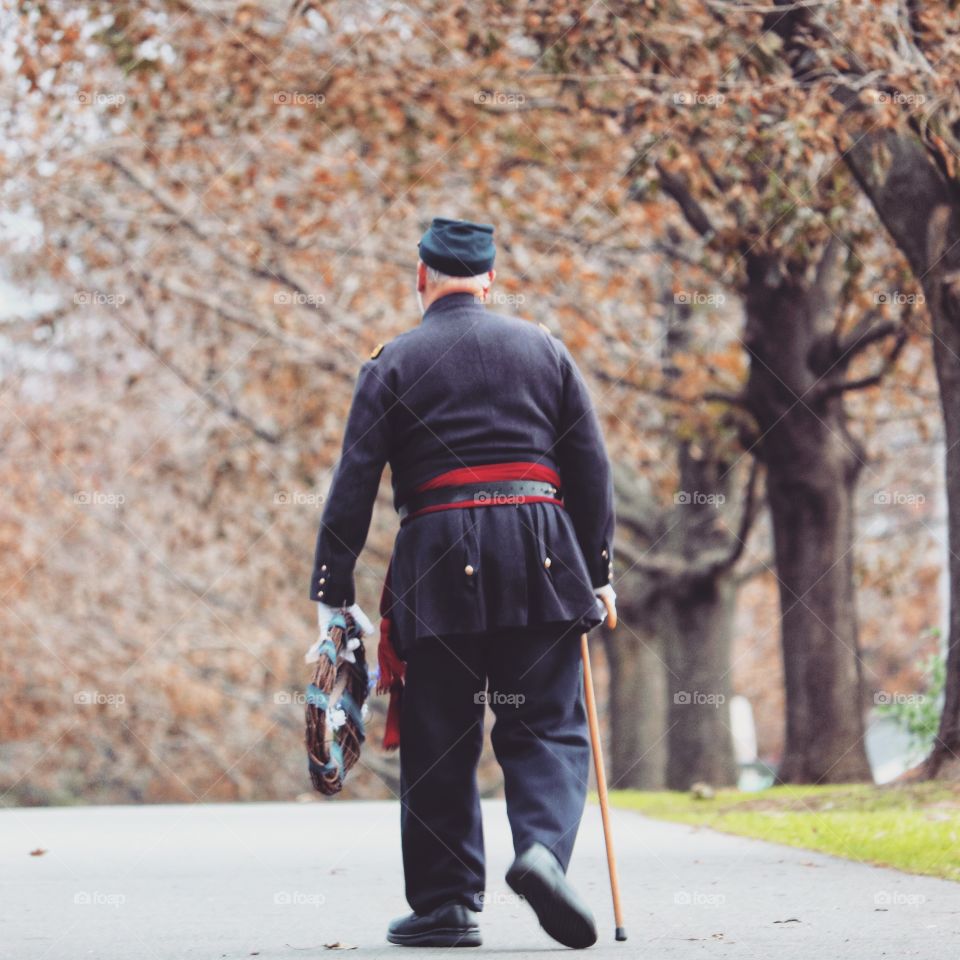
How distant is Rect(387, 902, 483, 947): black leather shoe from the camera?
18.0 ft

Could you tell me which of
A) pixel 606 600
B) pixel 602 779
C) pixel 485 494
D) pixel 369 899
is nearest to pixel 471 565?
pixel 485 494

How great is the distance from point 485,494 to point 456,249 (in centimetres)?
77

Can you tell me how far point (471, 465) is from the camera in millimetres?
5590

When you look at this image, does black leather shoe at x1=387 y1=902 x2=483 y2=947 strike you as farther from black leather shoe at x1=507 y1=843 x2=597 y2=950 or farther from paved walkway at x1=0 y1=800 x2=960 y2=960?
black leather shoe at x1=507 y1=843 x2=597 y2=950

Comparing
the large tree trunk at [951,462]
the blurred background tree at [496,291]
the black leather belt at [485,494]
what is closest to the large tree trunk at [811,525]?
the blurred background tree at [496,291]

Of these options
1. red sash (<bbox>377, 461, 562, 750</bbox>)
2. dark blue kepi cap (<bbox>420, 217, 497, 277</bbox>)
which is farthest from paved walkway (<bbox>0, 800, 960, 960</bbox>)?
dark blue kepi cap (<bbox>420, 217, 497, 277</bbox>)

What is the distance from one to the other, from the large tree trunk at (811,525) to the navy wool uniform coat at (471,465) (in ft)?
29.0

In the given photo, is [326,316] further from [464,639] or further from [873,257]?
[464,639]

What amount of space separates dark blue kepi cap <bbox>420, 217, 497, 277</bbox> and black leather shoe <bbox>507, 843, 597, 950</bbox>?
178cm

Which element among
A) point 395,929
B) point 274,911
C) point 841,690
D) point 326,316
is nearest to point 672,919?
point 395,929

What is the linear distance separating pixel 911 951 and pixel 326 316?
11721 mm

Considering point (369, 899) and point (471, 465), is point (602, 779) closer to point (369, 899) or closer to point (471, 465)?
point (471, 465)

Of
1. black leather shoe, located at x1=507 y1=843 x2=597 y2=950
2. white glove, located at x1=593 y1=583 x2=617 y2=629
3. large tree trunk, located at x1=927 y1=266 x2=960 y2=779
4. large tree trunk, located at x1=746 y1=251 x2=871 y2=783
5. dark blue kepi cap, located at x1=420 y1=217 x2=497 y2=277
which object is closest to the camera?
black leather shoe, located at x1=507 y1=843 x2=597 y2=950

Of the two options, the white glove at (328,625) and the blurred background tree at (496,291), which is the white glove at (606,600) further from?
the blurred background tree at (496,291)
